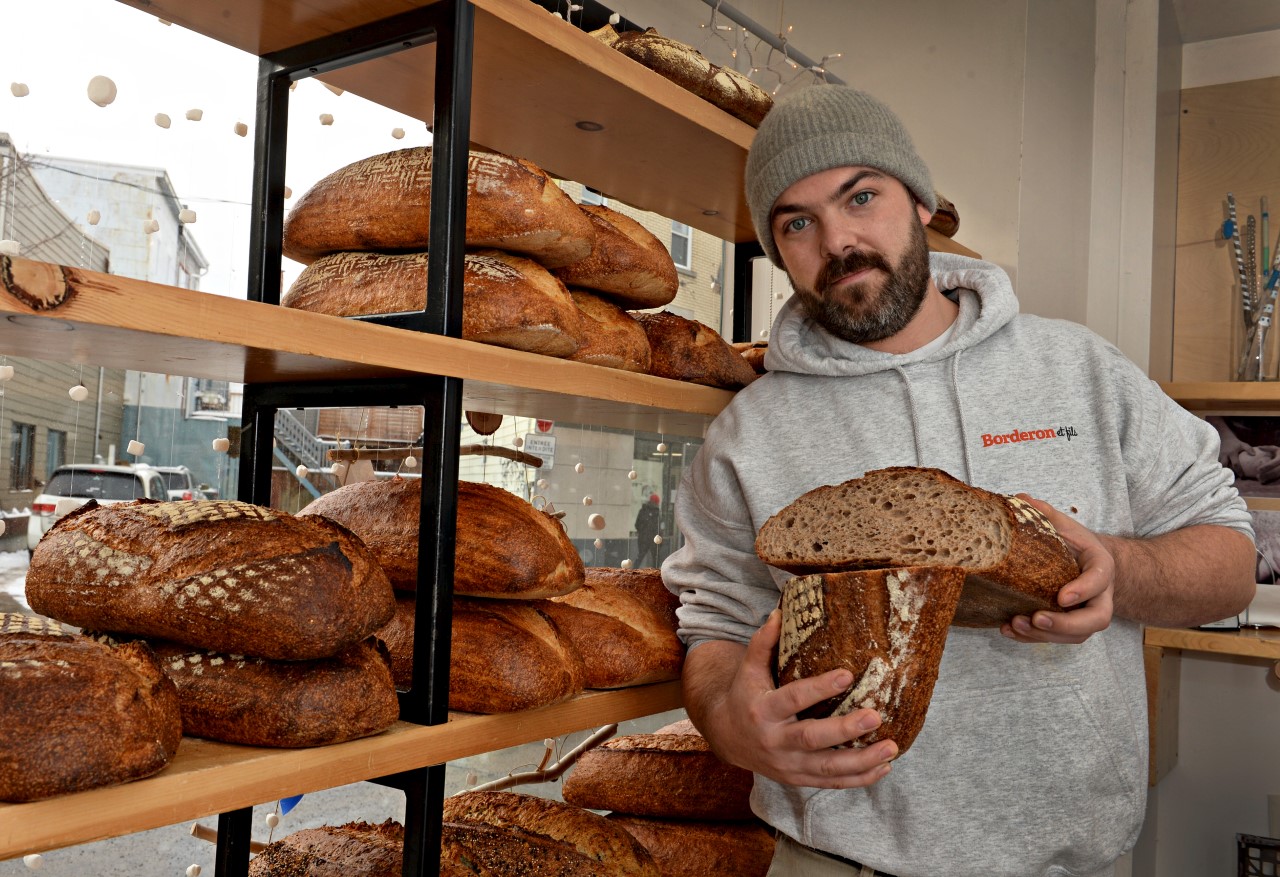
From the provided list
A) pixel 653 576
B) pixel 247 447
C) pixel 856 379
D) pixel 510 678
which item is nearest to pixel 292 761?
pixel 510 678

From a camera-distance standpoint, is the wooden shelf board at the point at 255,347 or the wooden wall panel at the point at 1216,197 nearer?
the wooden shelf board at the point at 255,347

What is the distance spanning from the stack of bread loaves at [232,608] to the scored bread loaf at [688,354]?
801 mm

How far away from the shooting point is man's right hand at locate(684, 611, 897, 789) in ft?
3.57

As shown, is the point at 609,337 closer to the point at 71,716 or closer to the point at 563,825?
the point at 563,825

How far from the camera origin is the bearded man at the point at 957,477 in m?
1.43

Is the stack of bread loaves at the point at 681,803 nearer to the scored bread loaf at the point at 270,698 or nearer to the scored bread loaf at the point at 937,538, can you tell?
the scored bread loaf at the point at 937,538

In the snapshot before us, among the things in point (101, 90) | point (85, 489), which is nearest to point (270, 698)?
point (85, 489)

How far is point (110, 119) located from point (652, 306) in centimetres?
90

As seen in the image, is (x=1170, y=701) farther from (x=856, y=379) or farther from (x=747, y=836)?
(x=856, y=379)

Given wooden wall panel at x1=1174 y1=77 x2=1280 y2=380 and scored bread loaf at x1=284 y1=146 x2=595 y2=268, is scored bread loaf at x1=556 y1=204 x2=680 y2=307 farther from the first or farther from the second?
wooden wall panel at x1=1174 y1=77 x2=1280 y2=380

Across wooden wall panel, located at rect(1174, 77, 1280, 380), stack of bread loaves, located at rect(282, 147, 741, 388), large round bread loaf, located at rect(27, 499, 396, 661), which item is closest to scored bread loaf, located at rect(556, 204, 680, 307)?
stack of bread loaves, located at rect(282, 147, 741, 388)

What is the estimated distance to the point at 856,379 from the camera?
1669 mm

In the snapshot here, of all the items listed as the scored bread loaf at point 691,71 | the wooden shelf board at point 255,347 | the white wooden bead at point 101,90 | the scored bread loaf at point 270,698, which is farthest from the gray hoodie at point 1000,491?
the white wooden bead at point 101,90

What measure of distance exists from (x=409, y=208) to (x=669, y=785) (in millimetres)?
1109
